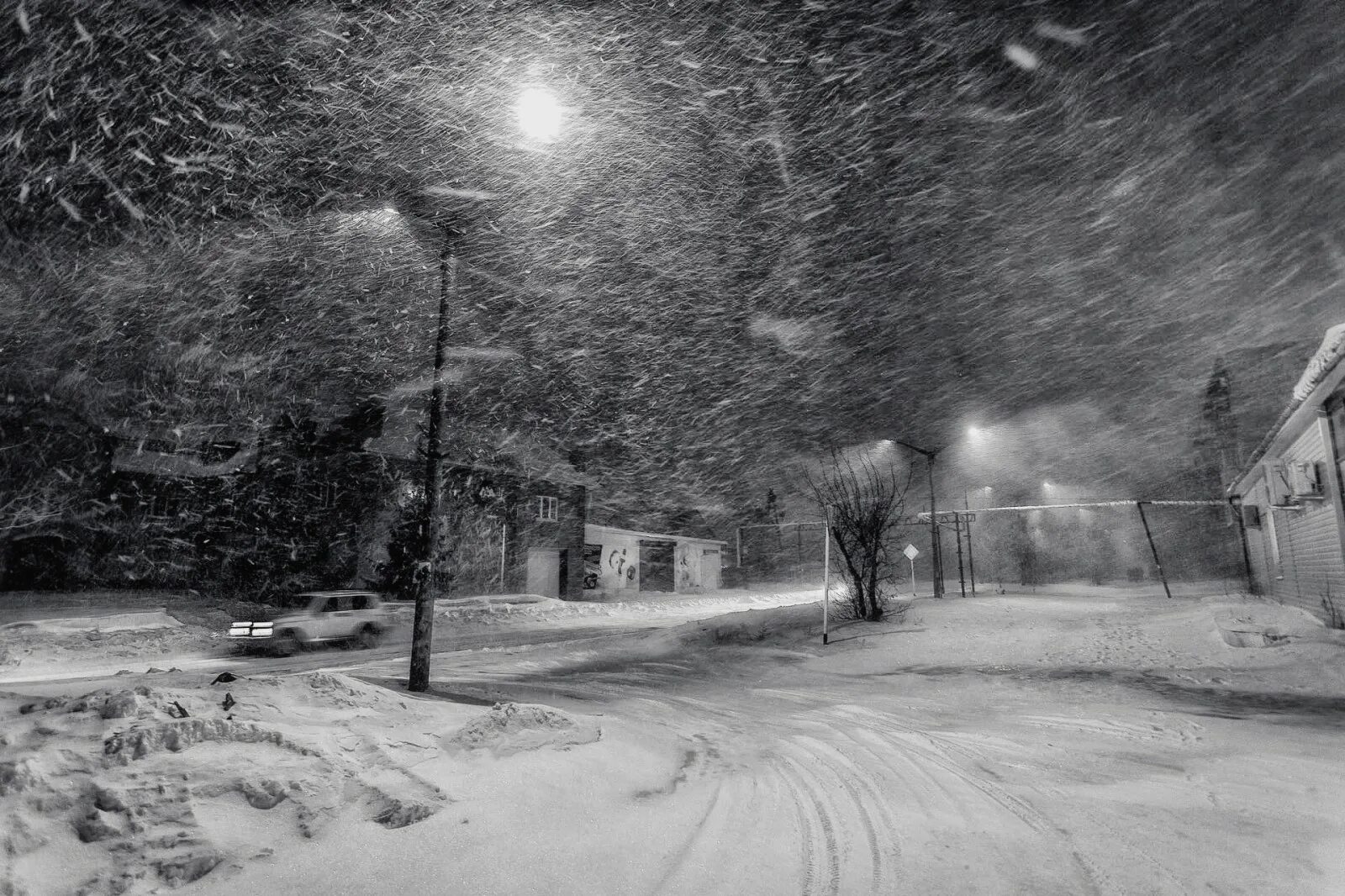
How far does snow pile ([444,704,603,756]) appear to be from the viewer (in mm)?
5184

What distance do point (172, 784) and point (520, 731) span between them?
7.99 ft

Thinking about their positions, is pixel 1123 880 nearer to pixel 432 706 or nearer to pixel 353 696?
pixel 432 706

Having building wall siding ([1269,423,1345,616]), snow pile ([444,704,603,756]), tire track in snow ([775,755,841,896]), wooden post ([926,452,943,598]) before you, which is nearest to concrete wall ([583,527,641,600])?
wooden post ([926,452,943,598])

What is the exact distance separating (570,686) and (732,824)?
6.58m

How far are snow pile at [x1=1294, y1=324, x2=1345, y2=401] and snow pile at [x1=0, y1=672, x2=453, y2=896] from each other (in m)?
13.2

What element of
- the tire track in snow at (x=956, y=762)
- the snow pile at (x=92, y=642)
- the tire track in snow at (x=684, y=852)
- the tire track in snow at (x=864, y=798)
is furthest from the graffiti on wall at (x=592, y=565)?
the tire track in snow at (x=684, y=852)

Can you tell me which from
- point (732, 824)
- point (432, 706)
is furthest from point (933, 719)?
point (432, 706)

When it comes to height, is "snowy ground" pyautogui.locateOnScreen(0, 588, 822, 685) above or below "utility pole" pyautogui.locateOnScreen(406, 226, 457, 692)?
below

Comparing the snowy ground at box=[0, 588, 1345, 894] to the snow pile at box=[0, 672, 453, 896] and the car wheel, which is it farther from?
the car wheel

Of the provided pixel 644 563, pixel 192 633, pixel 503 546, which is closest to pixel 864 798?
pixel 192 633

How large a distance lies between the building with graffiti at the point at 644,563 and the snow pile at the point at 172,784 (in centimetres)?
2908

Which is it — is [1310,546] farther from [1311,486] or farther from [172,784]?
[172,784]

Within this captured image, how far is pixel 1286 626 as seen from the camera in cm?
1177

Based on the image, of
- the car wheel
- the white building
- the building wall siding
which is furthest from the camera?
the car wheel
